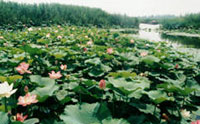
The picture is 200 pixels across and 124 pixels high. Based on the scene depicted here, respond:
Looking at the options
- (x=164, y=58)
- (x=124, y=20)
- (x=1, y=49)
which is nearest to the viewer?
(x=164, y=58)

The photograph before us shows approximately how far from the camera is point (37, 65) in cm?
252

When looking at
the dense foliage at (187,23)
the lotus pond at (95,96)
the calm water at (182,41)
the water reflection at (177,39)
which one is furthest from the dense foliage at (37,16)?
the dense foliage at (187,23)

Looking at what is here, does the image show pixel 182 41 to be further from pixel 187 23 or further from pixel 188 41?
pixel 187 23

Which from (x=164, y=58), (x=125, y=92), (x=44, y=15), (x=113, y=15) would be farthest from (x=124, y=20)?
(x=125, y=92)

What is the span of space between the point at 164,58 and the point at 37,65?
2044 mm

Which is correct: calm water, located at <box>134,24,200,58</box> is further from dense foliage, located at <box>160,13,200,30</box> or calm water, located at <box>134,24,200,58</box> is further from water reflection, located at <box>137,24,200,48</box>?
dense foliage, located at <box>160,13,200,30</box>

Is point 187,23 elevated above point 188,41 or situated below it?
above

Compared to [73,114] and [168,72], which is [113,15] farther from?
[73,114]

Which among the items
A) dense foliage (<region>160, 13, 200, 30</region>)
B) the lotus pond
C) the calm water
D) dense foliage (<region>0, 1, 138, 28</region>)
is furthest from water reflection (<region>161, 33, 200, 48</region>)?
dense foliage (<region>160, 13, 200, 30</region>)

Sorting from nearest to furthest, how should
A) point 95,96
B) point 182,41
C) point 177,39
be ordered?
point 95,96
point 182,41
point 177,39

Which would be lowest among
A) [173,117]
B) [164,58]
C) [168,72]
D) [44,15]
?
[173,117]

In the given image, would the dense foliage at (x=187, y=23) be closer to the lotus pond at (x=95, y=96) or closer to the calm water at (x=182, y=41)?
the calm water at (x=182, y=41)

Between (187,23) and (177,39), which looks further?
(187,23)

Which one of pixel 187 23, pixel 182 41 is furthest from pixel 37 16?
pixel 187 23
